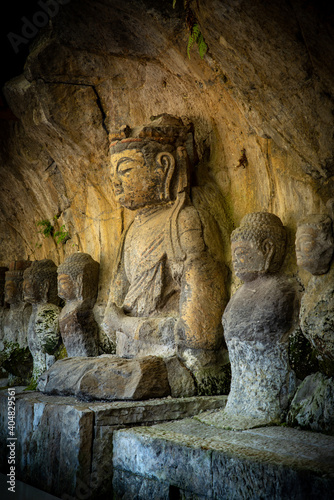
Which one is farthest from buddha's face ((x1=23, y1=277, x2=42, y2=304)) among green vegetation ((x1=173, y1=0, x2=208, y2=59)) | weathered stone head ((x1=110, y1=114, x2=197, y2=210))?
green vegetation ((x1=173, y1=0, x2=208, y2=59))

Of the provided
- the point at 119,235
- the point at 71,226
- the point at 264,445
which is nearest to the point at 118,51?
the point at 119,235

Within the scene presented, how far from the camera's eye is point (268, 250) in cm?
392

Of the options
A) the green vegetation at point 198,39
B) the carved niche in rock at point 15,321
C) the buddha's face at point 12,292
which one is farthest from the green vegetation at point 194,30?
the buddha's face at point 12,292

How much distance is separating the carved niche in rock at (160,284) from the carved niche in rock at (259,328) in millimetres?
454

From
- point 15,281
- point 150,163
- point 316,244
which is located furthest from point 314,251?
point 15,281

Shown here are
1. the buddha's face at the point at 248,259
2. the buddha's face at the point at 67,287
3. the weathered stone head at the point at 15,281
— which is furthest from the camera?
the weathered stone head at the point at 15,281

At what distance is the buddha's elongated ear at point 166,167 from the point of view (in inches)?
194

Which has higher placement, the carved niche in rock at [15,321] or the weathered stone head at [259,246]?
the weathered stone head at [259,246]

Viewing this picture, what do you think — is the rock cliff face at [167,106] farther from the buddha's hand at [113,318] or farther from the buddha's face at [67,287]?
the buddha's hand at [113,318]

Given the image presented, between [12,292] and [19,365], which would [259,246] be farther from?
[12,292]

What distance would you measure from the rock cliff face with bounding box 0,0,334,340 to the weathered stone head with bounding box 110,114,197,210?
36 cm

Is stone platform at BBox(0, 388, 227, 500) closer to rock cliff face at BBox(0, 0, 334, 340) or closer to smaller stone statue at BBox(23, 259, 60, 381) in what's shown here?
rock cliff face at BBox(0, 0, 334, 340)

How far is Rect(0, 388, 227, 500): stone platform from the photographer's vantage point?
359 centimetres

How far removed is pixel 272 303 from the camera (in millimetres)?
3752
